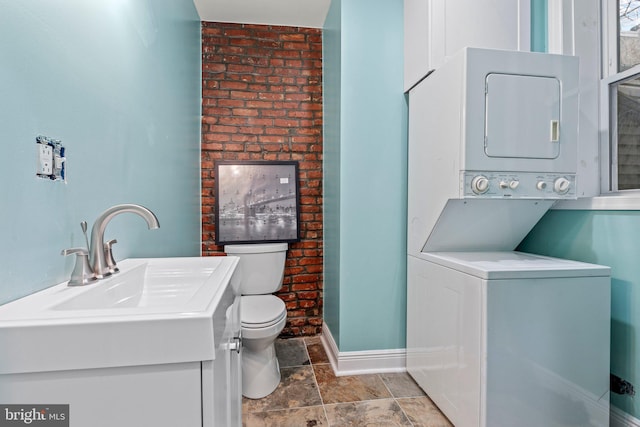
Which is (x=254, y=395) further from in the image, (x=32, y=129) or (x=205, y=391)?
(x=32, y=129)

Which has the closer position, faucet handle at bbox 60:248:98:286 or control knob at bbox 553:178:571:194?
faucet handle at bbox 60:248:98:286

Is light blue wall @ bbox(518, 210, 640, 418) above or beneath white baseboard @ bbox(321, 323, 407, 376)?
above

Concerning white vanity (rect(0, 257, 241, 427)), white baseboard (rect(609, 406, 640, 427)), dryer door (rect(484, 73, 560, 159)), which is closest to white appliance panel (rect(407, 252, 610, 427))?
white baseboard (rect(609, 406, 640, 427))

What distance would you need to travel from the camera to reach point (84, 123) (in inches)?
42.6

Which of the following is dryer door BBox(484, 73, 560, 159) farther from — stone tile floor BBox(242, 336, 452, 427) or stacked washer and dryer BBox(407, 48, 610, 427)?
stone tile floor BBox(242, 336, 452, 427)

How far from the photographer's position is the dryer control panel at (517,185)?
1601 millimetres

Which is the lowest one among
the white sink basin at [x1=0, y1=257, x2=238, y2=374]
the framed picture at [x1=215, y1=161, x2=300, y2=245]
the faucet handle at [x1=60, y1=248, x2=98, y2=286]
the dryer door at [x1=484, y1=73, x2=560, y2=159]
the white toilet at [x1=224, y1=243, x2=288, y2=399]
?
the white toilet at [x1=224, y1=243, x2=288, y2=399]

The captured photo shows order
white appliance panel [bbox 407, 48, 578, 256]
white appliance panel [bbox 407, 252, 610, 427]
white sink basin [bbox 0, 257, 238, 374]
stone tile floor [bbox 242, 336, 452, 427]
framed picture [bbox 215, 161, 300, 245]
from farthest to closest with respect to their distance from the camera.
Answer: framed picture [bbox 215, 161, 300, 245], stone tile floor [bbox 242, 336, 452, 427], white appliance panel [bbox 407, 48, 578, 256], white appliance panel [bbox 407, 252, 610, 427], white sink basin [bbox 0, 257, 238, 374]

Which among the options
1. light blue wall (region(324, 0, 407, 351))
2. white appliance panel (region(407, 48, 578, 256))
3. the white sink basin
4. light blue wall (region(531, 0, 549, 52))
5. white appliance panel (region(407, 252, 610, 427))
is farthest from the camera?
light blue wall (region(324, 0, 407, 351))

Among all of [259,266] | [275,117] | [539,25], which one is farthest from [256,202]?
[539,25]

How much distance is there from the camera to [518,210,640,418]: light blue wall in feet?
4.84

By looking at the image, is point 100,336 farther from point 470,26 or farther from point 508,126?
point 470,26

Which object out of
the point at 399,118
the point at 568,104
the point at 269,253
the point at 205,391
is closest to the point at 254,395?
the point at 269,253

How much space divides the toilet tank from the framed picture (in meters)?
0.19
